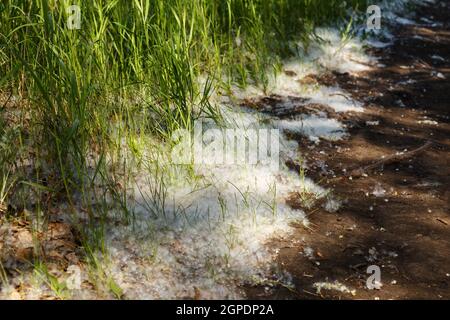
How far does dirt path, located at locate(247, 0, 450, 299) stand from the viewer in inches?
81.7

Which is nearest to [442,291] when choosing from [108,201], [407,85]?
[108,201]

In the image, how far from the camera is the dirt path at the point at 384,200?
2.07m

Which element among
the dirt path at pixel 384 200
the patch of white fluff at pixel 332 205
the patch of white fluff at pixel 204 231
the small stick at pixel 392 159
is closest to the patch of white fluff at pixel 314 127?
the dirt path at pixel 384 200

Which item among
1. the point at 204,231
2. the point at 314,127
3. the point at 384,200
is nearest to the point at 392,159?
the point at 384,200

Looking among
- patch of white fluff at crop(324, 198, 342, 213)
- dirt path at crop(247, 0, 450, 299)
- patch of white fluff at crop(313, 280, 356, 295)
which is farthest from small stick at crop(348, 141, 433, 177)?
patch of white fluff at crop(313, 280, 356, 295)

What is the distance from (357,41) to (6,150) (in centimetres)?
345

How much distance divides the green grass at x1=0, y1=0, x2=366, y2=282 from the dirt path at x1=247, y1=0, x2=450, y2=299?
2.47 ft

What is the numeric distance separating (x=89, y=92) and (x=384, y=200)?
5.21ft

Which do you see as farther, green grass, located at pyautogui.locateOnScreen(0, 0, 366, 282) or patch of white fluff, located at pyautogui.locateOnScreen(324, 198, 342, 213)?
patch of white fluff, located at pyautogui.locateOnScreen(324, 198, 342, 213)

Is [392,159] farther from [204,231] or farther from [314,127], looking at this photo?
[204,231]

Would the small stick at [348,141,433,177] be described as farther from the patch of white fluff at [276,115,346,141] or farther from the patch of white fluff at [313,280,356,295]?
the patch of white fluff at [313,280,356,295]

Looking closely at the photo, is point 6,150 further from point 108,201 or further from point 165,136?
point 165,136

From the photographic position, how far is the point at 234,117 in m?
3.02

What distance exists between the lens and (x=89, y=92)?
2178 mm
